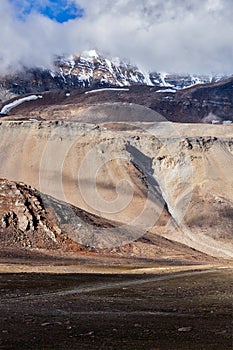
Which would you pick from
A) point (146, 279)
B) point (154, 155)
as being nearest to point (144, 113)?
point (154, 155)

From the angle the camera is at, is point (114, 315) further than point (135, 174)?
No

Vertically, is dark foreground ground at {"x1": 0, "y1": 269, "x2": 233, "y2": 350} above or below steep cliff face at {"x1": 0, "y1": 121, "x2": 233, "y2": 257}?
below

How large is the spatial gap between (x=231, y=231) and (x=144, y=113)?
95567 millimetres

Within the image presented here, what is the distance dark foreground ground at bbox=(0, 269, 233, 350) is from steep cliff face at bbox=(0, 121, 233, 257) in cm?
4438

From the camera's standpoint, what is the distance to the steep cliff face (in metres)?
90.7

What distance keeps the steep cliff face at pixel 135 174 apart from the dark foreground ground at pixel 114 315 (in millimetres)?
44376

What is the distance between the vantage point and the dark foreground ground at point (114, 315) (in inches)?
564

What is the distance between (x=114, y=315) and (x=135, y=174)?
88705mm

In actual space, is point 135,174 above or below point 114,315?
above

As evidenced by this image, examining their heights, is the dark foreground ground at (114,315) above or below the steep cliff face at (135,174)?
below

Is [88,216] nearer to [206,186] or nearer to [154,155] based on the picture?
[206,186]

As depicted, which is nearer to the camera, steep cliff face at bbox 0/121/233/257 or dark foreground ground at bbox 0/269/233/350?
dark foreground ground at bbox 0/269/233/350

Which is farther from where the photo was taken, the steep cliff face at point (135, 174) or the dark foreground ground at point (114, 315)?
the steep cliff face at point (135, 174)

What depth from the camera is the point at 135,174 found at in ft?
354
